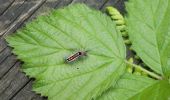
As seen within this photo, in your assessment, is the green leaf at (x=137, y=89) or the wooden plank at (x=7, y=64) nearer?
the green leaf at (x=137, y=89)

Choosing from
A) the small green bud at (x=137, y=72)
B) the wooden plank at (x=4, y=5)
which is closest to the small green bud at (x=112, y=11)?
the small green bud at (x=137, y=72)

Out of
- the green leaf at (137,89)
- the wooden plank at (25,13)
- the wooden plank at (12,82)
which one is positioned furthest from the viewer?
the wooden plank at (25,13)

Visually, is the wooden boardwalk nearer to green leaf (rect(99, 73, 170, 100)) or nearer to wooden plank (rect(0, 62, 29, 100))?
wooden plank (rect(0, 62, 29, 100))

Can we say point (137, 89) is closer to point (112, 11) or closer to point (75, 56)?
point (75, 56)

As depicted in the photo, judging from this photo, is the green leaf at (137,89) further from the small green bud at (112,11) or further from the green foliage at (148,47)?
the small green bud at (112,11)

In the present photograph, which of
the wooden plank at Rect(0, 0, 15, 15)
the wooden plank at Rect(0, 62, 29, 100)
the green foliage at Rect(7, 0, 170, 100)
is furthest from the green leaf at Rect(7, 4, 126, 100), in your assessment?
the wooden plank at Rect(0, 0, 15, 15)

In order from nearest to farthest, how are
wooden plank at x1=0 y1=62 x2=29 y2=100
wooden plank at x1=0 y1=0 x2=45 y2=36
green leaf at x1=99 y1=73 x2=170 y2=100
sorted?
green leaf at x1=99 y1=73 x2=170 y2=100, wooden plank at x1=0 y1=62 x2=29 y2=100, wooden plank at x1=0 y1=0 x2=45 y2=36

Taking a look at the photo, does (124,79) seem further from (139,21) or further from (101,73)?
(139,21)
